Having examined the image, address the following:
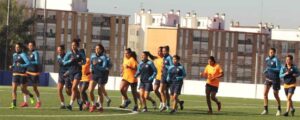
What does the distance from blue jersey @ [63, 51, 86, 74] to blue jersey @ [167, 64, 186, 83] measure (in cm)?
308

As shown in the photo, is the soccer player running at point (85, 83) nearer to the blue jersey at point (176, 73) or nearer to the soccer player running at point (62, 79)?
the soccer player running at point (62, 79)

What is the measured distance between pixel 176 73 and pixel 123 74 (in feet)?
5.10

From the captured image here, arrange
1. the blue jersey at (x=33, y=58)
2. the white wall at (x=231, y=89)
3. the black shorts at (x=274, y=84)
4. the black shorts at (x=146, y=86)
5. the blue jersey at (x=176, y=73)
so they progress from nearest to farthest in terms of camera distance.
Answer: the blue jersey at (x=33, y=58)
the black shorts at (x=146, y=86)
the blue jersey at (x=176, y=73)
the black shorts at (x=274, y=84)
the white wall at (x=231, y=89)

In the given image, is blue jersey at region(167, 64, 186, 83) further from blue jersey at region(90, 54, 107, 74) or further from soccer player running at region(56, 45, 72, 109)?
soccer player running at region(56, 45, 72, 109)

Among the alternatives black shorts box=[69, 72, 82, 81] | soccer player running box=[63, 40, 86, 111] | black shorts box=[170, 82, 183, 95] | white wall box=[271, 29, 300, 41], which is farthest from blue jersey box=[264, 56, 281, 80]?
white wall box=[271, 29, 300, 41]

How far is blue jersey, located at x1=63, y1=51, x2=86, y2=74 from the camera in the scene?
25.2 m

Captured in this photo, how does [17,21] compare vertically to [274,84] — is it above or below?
above

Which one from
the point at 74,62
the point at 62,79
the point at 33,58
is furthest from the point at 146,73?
the point at 33,58

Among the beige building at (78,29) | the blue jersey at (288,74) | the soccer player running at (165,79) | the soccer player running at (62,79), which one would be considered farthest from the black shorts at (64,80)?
the beige building at (78,29)

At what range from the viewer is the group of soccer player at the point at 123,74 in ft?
83.1

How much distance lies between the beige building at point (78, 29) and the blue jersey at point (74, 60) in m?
91.1

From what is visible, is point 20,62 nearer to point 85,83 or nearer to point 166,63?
point 85,83

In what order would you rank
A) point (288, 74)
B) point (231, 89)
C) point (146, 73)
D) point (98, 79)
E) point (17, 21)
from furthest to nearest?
point (17, 21) → point (231, 89) → point (288, 74) → point (146, 73) → point (98, 79)

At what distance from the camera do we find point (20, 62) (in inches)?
1010
